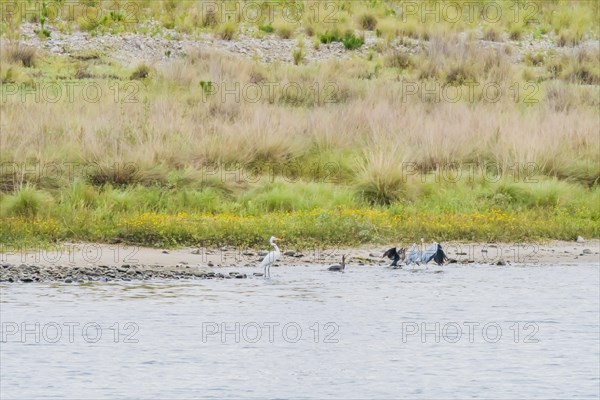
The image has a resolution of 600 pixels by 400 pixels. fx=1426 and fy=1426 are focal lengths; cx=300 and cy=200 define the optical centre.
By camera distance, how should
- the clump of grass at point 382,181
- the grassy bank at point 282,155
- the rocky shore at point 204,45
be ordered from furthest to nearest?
1. the rocky shore at point 204,45
2. the clump of grass at point 382,181
3. the grassy bank at point 282,155

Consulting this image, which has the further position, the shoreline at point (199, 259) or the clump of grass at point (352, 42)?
the clump of grass at point (352, 42)

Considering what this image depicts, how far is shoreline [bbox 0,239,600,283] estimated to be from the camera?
1487cm

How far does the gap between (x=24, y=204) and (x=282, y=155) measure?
4.43 metres

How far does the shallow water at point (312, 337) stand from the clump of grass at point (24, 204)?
9.64ft

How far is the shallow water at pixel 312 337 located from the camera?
432 inches

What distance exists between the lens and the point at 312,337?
501 inches

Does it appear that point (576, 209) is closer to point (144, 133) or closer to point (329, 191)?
point (329, 191)

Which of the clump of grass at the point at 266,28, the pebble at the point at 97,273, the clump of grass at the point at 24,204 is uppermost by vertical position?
the clump of grass at the point at 24,204

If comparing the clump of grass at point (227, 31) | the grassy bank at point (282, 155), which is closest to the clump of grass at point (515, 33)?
the grassy bank at point (282, 155)

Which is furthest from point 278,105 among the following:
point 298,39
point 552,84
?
point 298,39

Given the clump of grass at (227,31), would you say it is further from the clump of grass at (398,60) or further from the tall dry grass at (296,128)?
the tall dry grass at (296,128)


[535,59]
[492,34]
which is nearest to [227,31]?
[492,34]

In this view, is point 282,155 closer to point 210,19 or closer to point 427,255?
point 427,255

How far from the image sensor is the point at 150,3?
1401 inches
